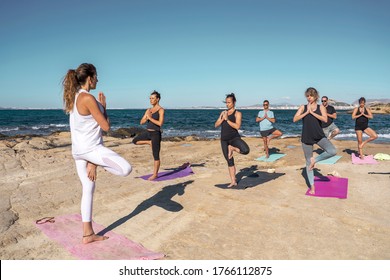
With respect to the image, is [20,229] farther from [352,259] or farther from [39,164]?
[39,164]

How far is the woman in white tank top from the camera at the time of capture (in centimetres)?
374

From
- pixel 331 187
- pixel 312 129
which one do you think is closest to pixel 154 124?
pixel 312 129

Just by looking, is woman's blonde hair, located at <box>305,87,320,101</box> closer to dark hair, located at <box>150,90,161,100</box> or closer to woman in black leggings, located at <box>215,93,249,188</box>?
woman in black leggings, located at <box>215,93,249,188</box>

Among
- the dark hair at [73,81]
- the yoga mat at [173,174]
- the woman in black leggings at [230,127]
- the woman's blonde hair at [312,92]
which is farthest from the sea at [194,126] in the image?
the dark hair at [73,81]

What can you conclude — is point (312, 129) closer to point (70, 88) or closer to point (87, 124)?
point (87, 124)

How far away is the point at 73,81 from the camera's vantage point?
387 cm

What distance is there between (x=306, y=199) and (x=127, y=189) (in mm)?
4082

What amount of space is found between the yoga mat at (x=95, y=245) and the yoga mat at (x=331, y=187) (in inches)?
165

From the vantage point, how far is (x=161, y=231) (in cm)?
475

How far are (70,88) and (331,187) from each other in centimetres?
622

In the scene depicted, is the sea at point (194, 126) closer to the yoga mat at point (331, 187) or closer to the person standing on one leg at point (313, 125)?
the yoga mat at point (331, 187)

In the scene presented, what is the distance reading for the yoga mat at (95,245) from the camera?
12.8 feet

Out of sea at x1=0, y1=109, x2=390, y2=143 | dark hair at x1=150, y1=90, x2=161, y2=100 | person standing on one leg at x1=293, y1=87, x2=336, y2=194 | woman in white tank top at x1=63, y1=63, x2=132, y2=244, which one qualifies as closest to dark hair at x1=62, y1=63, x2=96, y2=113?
woman in white tank top at x1=63, y1=63, x2=132, y2=244
